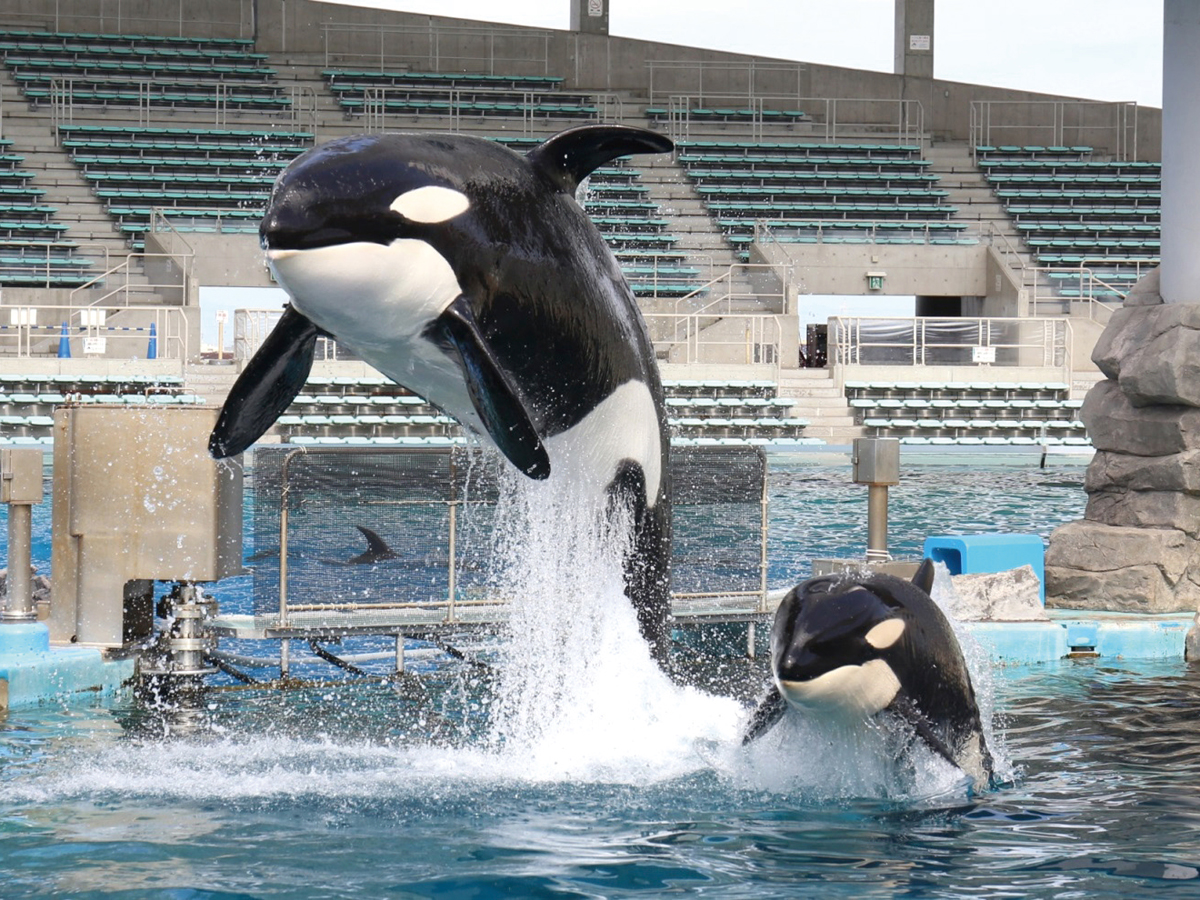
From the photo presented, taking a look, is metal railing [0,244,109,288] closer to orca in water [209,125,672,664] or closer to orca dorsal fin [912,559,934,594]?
orca dorsal fin [912,559,934,594]

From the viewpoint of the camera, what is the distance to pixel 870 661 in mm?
3996

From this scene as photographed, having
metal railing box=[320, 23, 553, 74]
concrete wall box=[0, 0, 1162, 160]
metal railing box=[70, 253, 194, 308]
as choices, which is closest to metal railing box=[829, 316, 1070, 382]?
metal railing box=[70, 253, 194, 308]

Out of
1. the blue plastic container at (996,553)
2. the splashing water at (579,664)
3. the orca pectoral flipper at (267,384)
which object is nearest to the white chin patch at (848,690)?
the splashing water at (579,664)

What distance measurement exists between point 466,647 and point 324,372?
1446 cm

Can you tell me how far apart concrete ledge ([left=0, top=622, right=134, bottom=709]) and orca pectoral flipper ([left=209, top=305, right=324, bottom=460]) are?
3.04 m

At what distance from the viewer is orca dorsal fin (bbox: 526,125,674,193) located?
3393mm

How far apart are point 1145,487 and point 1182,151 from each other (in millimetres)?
1831

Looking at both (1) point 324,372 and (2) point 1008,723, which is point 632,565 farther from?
(1) point 324,372

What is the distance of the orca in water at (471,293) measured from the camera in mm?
2938

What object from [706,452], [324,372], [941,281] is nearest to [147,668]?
[706,452]

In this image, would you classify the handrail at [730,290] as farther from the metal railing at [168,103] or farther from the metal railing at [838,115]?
the metal railing at [168,103]

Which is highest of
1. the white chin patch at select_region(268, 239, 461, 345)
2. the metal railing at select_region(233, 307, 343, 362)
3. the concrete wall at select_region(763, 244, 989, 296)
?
the concrete wall at select_region(763, 244, 989, 296)

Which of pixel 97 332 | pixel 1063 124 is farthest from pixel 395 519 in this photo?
pixel 1063 124

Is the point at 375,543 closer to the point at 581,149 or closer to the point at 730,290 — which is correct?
the point at 581,149
